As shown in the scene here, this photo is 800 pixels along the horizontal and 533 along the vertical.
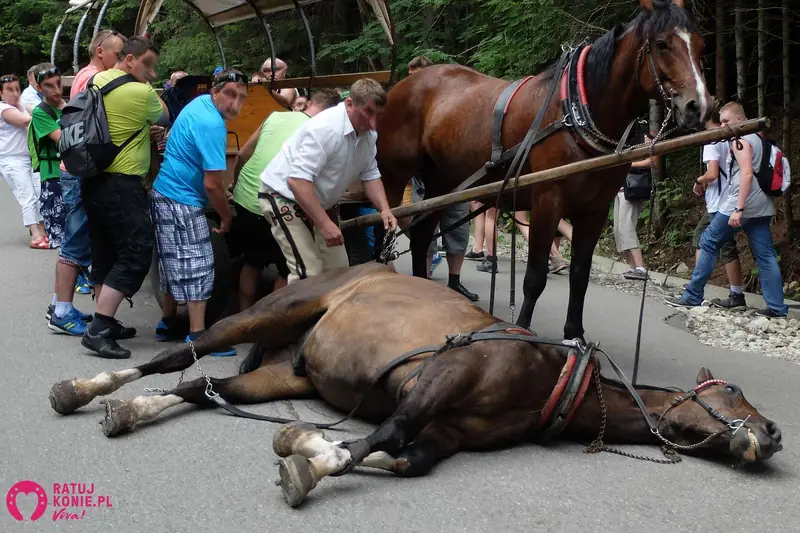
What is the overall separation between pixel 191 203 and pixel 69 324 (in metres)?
1.43

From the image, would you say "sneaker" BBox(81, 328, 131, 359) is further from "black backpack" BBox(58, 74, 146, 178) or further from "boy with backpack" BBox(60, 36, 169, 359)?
"black backpack" BBox(58, 74, 146, 178)

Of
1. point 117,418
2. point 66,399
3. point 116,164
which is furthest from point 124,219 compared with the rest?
point 117,418

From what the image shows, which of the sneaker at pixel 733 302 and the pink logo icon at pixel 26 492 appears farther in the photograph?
the sneaker at pixel 733 302

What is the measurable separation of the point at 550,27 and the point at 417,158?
461 cm

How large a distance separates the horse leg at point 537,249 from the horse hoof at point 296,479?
8.76 feet

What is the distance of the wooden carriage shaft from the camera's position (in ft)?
14.1

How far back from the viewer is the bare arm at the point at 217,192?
5.35 meters

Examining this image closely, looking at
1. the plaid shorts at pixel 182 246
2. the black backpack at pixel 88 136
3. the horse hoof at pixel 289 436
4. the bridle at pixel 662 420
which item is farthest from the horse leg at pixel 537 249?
the black backpack at pixel 88 136

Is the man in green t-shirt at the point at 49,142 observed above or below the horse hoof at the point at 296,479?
above

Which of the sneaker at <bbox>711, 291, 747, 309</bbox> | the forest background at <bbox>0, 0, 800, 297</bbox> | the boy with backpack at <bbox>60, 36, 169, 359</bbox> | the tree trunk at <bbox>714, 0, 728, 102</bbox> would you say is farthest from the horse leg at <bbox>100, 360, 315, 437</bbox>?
the tree trunk at <bbox>714, 0, 728, 102</bbox>

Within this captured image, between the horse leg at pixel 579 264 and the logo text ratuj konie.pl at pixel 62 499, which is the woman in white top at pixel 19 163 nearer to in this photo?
the horse leg at pixel 579 264

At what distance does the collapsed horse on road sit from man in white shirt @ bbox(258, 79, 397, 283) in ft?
2.38

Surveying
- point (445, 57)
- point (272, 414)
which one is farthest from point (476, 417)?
point (445, 57)

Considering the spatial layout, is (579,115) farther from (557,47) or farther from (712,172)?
(557,47)
